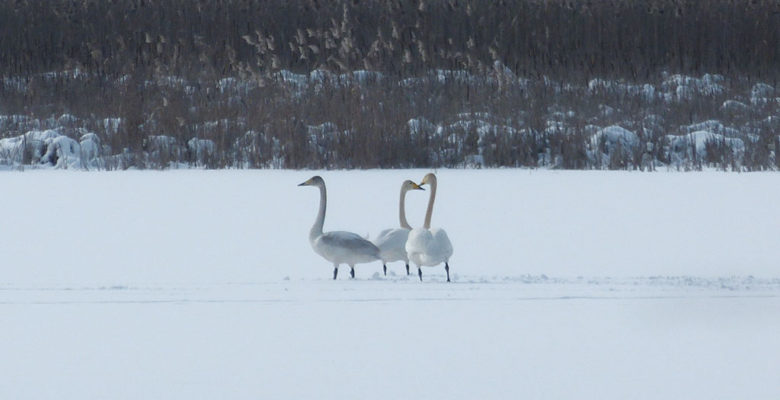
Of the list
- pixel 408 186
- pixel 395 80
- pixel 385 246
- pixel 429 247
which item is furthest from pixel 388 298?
pixel 395 80

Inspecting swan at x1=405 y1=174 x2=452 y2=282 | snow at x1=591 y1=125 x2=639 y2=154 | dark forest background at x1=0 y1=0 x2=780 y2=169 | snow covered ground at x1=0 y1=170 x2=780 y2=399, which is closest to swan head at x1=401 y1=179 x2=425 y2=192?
snow covered ground at x1=0 y1=170 x2=780 y2=399

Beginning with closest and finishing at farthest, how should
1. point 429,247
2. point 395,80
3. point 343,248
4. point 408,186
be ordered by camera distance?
point 429,247 → point 343,248 → point 408,186 → point 395,80

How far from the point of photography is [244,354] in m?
4.00

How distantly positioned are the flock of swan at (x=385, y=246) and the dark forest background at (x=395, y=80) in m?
4.57

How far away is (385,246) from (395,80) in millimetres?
7809

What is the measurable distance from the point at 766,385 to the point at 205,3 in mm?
14863

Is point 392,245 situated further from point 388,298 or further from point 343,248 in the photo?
point 388,298

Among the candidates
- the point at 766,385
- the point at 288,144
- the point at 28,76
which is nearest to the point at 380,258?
the point at 766,385

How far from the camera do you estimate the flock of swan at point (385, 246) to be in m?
5.46

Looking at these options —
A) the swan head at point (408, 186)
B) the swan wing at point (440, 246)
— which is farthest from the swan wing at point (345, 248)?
the swan head at point (408, 186)

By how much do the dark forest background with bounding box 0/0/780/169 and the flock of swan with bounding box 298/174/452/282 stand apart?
15.0 feet

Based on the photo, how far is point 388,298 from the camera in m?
5.04

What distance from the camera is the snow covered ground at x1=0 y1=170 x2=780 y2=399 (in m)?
3.73

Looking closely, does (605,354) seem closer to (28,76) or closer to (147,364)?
(147,364)
